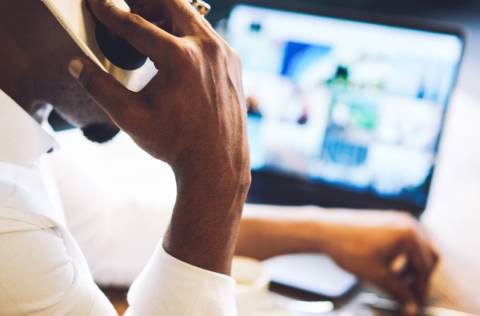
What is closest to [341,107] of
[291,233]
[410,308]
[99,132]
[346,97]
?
[346,97]

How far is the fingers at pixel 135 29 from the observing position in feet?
1.76

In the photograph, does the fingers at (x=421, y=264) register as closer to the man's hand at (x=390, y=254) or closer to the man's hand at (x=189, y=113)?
the man's hand at (x=390, y=254)

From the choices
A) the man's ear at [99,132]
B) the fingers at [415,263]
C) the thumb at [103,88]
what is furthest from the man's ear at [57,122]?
the fingers at [415,263]

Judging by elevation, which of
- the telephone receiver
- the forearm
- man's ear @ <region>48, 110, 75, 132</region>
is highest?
the telephone receiver

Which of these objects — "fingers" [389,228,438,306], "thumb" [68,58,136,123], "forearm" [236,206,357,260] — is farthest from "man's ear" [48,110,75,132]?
"fingers" [389,228,438,306]

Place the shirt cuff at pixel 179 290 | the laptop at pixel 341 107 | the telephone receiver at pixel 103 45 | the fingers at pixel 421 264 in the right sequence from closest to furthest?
the telephone receiver at pixel 103 45 → the shirt cuff at pixel 179 290 → the fingers at pixel 421 264 → the laptop at pixel 341 107

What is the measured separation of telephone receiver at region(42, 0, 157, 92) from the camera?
500mm

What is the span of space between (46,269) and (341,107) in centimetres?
68

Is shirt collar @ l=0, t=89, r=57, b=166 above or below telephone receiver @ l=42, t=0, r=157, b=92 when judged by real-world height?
below

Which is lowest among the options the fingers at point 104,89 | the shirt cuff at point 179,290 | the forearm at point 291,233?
the forearm at point 291,233

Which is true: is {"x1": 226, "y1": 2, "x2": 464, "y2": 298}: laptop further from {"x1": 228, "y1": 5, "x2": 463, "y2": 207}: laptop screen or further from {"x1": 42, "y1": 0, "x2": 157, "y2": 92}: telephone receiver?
{"x1": 42, "y1": 0, "x2": 157, "y2": 92}: telephone receiver

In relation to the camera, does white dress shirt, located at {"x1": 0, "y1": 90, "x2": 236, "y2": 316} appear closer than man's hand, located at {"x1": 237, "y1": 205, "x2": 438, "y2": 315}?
Yes

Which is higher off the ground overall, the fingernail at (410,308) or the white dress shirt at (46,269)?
the white dress shirt at (46,269)

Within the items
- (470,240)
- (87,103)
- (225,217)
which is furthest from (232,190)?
(470,240)
